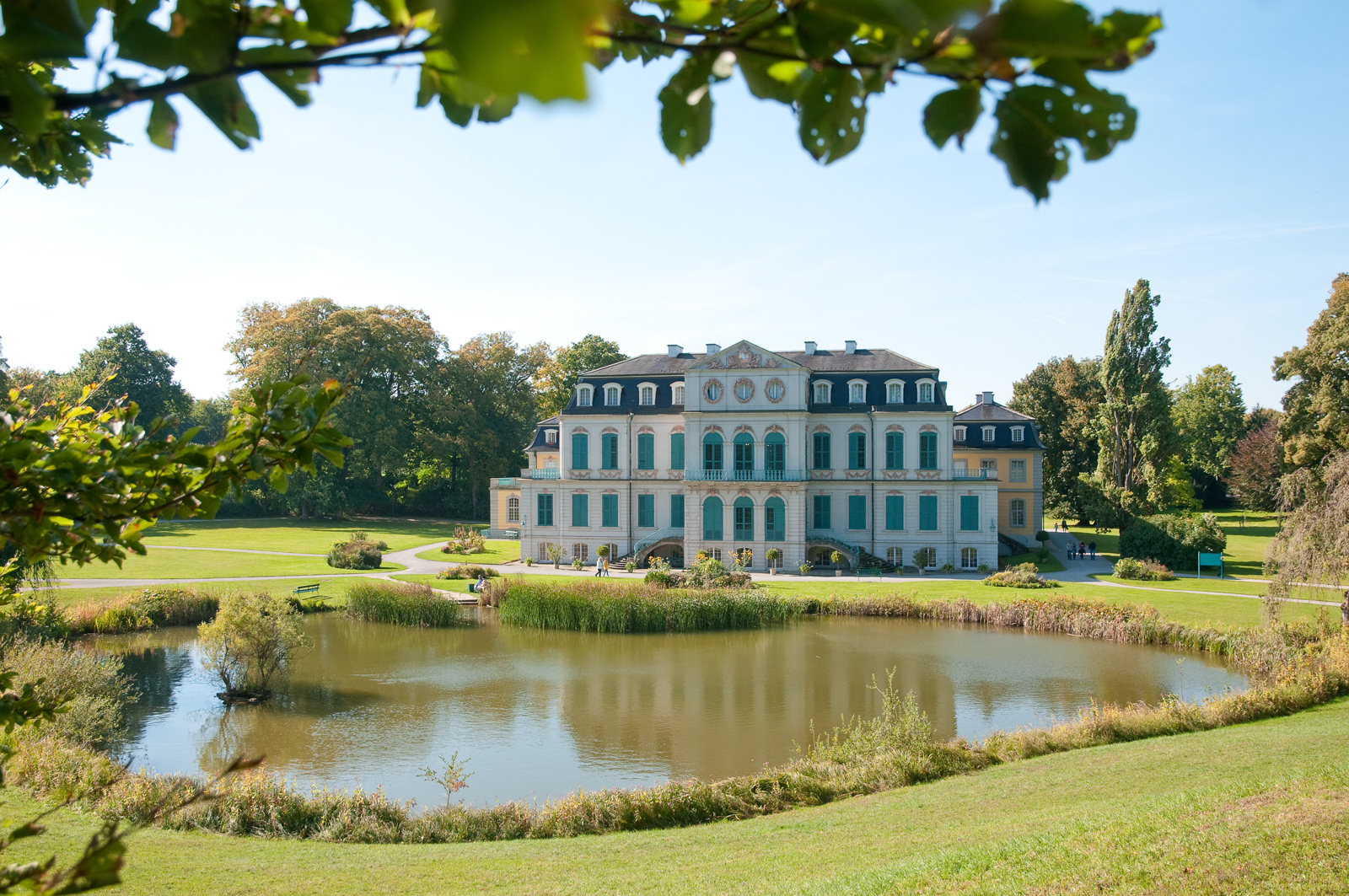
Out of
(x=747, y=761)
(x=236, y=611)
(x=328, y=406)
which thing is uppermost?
(x=328, y=406)

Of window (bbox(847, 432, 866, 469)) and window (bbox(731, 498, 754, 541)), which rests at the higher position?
window (bbox(847, 432, 866, 469))

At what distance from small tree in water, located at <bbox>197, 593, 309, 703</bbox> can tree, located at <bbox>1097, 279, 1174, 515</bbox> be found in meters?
31.9

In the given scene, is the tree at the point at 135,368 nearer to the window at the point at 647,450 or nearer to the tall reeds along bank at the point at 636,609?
the window at the point at 647,450

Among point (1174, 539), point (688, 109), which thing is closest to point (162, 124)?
point (688, 109)

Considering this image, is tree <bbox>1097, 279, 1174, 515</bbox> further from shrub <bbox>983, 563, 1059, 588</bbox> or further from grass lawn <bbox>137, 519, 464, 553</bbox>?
grass lawn <bbox>137, 519, 464, 553</bbox>

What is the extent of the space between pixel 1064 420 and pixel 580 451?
99.2 feet

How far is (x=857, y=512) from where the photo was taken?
101 ft

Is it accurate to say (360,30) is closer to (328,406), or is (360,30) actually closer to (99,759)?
(328,406)

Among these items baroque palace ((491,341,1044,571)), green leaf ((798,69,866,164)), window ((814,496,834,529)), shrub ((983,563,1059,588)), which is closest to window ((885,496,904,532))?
baroque palace ((491,341,1044,571))

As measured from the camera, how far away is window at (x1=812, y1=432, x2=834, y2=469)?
3105 cm

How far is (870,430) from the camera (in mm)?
30766

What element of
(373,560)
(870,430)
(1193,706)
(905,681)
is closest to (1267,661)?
(1193,706)

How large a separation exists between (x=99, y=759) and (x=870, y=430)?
25.6 metres

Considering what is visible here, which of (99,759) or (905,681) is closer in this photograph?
(99,759)
